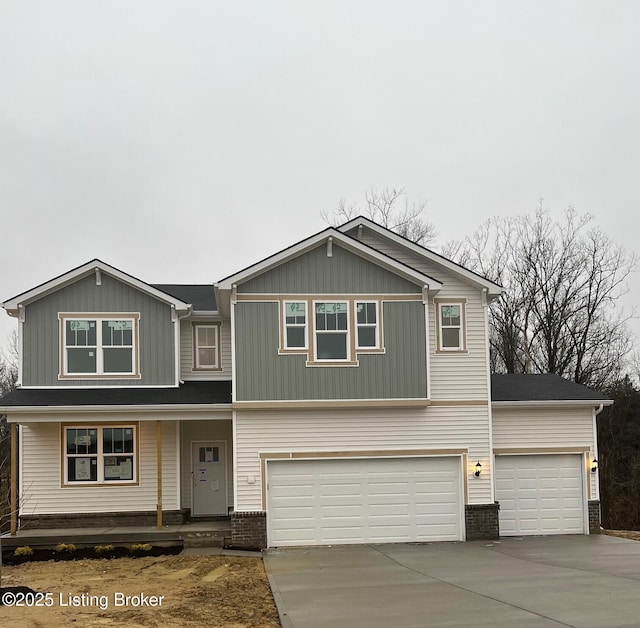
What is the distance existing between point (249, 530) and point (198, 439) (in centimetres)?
362

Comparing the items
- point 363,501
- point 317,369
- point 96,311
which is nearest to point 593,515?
point 363,501

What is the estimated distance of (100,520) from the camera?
1848 centimetres

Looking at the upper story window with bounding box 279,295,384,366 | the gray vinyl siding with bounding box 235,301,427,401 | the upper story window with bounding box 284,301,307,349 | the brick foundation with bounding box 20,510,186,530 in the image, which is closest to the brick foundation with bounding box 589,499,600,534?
the gray vinyl siding with bounding box 235,301,427,401

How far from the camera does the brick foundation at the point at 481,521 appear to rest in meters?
18.0

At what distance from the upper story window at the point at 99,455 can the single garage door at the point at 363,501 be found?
3802mm

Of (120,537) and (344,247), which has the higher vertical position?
(344,247)

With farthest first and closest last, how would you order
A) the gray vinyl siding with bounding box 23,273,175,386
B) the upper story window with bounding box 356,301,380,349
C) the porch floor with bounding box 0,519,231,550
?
the gray vinyl siding with bounding box 23,273,175,386, the upper story window with bounding box 356,301,380,349, the porch floor with bounding box 0,519,231,550

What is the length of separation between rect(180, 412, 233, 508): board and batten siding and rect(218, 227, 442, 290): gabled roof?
449 centimetres

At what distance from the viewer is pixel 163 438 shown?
19.2 metres

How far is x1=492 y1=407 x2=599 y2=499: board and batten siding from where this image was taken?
19156mm

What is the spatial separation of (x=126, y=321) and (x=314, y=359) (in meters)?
5.05

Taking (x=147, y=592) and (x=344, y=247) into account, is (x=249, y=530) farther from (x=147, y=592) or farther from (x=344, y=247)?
(x=344, y=247)

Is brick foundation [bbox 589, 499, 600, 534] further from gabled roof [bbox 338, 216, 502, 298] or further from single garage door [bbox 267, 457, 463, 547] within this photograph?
gabled roof [bbox 338, 216, 502, 298]

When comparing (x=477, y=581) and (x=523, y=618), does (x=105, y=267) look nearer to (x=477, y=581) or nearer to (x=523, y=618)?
(x=477, y=581)
